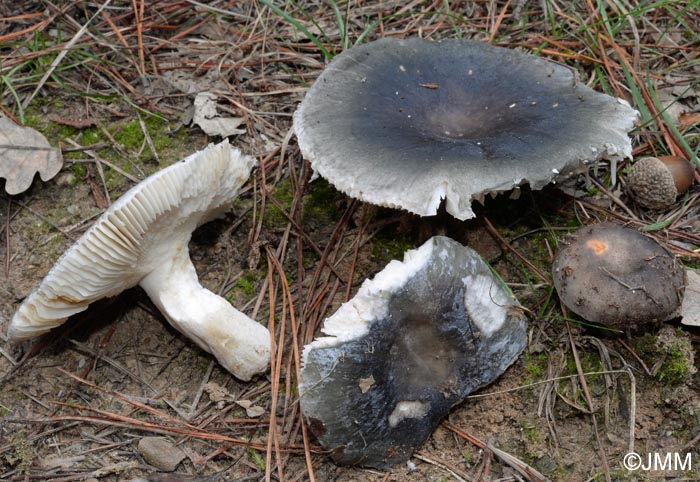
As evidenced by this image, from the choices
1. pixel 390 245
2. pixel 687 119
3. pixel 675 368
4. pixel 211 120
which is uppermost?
pixel 211 120

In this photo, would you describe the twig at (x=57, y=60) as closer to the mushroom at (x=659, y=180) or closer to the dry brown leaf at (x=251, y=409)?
the dry brown leaf at (x=251, y=409)

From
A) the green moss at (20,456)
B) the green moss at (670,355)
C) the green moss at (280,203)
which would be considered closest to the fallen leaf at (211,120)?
the green moss at (280,203)

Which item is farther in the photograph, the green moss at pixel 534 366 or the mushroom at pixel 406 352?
the green moss at pixel 534 366

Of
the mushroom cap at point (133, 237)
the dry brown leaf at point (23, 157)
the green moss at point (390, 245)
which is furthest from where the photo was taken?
the dry brown leaf at point (23, 157)


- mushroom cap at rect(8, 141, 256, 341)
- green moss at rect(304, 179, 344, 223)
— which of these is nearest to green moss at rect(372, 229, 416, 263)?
green moss at rect(304, 179, 344, 223)

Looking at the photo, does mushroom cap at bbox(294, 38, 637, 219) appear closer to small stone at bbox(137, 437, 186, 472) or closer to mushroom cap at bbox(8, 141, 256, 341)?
mushroom cap at bbox(8, 141, 256, 341)

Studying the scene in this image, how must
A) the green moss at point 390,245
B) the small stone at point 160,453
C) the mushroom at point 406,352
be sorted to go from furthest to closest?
1. the green moss at point 390,245
2. the small stone at point 160,453
3. the mushroom at point 406,352

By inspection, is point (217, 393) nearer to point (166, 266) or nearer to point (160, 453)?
point (160, 453)

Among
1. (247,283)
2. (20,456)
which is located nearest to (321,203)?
(247,283)
